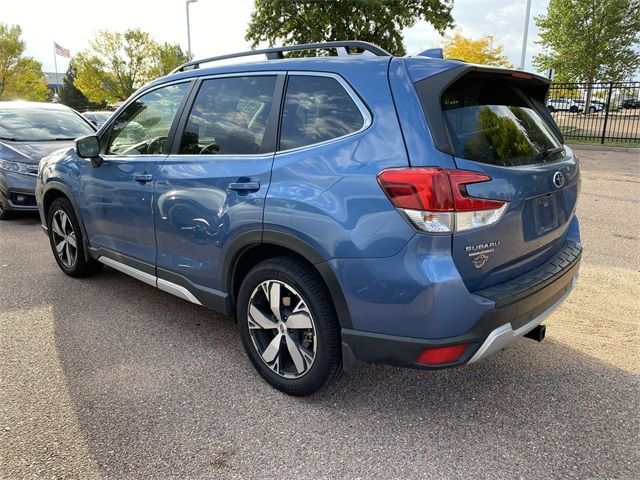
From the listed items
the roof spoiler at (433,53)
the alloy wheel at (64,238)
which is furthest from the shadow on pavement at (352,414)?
the roof spoiler at (433,53)

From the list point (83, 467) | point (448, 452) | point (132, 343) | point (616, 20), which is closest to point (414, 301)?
point (448, 452)

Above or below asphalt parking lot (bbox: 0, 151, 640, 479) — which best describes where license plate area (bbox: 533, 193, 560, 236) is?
above

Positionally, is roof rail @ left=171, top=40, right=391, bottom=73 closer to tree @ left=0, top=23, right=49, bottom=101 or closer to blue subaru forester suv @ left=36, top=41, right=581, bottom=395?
blue subaru forester suv @ left=36, top=41, right=581, bottom=395

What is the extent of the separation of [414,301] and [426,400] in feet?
2.94

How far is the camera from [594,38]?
2644 cm

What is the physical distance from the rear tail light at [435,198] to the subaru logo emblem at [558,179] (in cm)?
73

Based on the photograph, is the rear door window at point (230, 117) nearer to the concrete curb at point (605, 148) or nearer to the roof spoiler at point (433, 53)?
the roof spoiler at point (433, 53)

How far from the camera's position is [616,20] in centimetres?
2577

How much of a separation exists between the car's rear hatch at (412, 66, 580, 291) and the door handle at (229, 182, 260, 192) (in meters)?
0.98

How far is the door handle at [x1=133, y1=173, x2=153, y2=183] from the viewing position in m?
3.47

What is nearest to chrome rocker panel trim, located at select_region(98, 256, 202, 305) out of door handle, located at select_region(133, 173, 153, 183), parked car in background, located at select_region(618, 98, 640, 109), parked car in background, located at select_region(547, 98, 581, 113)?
door handle, located at select_region(133, 173, 153, 183)

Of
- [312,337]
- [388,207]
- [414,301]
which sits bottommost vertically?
[312,337]

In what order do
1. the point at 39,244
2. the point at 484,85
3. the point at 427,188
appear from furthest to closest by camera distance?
the point at 39,244 < the point at 484,85 < the point at 427,188

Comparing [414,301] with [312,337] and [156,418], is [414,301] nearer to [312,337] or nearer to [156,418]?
[312,337]
